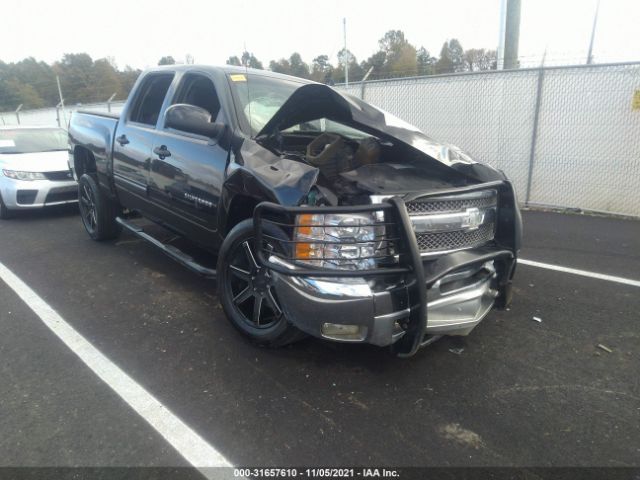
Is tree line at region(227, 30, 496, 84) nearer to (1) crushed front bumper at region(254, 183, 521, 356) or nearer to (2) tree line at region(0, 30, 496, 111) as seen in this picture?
(2) tree line at region(0, 30, 496, 111)

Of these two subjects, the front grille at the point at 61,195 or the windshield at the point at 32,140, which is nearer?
the front grille at the point at 61,195

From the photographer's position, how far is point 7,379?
2.81m

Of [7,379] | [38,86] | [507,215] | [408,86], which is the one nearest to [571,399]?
[507,215]

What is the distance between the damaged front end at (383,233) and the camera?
2.35 meters

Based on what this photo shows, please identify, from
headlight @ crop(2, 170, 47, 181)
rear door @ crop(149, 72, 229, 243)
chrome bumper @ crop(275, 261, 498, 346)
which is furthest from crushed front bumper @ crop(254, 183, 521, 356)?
headlight @ crop(2, 170, 47, 181)

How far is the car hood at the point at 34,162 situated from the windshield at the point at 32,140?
0.30 metres

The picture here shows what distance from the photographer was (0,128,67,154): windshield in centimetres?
744

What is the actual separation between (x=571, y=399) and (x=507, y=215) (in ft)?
3.71

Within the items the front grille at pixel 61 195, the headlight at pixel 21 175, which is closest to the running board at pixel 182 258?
the front grille at pixel 61 195

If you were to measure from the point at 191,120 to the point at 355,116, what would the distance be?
1.19 meters

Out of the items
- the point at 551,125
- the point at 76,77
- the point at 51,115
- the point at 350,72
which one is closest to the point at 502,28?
the point at 551,125

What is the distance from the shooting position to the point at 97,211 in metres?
5.48

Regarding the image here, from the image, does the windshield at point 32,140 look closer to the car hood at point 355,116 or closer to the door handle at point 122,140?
the door handle at point 122,140

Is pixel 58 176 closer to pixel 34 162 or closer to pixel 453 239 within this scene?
pixel 34 162
